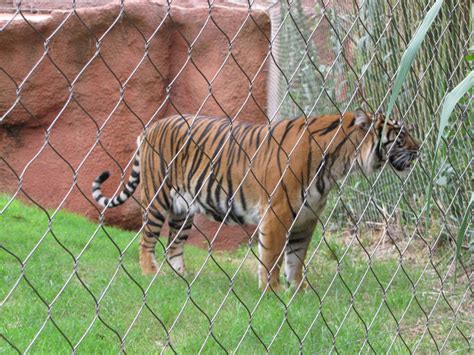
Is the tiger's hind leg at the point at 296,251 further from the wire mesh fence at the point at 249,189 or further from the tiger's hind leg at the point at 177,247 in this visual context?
the tiger's hind leg at the point at 177,247

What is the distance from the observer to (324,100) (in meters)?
7.30

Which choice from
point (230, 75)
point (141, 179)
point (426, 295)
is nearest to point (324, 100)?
point (230, 75)

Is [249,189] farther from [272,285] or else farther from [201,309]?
[201,309]

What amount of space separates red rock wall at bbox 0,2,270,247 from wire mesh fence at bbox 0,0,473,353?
21 mm

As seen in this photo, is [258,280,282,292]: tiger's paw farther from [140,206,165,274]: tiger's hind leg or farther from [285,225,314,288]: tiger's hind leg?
[140,206,165,274]: tiger's hind leg

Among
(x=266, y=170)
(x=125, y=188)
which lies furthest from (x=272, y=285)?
(x=125, y=188)

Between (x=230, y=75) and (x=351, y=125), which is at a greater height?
(x=351, y=125)

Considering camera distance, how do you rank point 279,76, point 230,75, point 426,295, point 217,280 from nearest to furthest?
1. point 426,295
2. point 217,280
3. point 279,76
4. point 230,75

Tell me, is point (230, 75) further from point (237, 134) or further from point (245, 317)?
point (245, 317)

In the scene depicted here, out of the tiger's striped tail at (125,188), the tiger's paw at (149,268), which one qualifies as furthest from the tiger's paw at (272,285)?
the tiger's striped tail at (125,188)

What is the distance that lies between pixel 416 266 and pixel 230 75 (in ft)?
10.3

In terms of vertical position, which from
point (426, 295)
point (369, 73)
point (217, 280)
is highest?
point (369, 73)

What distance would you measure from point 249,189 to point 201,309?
232cm

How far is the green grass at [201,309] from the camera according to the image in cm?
399
